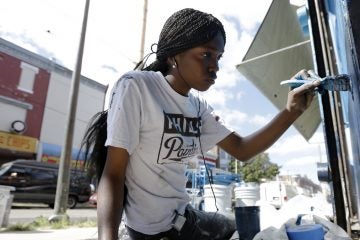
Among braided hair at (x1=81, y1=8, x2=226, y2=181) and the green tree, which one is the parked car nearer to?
braided hair at (x1=81, y1=8, x2=226, y2=181)

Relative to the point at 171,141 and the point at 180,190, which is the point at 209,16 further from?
the point at 180,190

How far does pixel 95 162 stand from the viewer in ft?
4.75

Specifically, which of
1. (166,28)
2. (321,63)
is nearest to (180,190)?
(166,28)

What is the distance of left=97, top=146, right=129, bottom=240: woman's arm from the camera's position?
106 centimetres

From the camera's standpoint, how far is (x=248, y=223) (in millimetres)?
1770

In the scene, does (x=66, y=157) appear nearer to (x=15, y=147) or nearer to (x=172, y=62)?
(x=172, y=62)

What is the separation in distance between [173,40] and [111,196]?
79 cm

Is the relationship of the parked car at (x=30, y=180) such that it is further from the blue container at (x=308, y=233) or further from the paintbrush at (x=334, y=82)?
the paintbrush at (x=334, y=82)

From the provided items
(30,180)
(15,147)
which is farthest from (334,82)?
(15,147)

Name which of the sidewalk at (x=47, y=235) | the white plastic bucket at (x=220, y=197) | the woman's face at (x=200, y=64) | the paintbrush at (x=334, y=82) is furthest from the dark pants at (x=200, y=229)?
the white plastic bucket at (x=220, y=197)

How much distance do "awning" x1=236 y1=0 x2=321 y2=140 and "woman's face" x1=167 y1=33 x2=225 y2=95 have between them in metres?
3.29

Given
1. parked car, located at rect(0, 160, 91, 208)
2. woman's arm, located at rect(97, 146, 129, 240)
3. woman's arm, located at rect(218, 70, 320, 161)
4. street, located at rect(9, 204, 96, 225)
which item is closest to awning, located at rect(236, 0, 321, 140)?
woman's arm, located at rect(218, 70, 320, 161)

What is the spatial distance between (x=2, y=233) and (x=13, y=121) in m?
13.3

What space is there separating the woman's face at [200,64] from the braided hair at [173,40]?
3 cm
